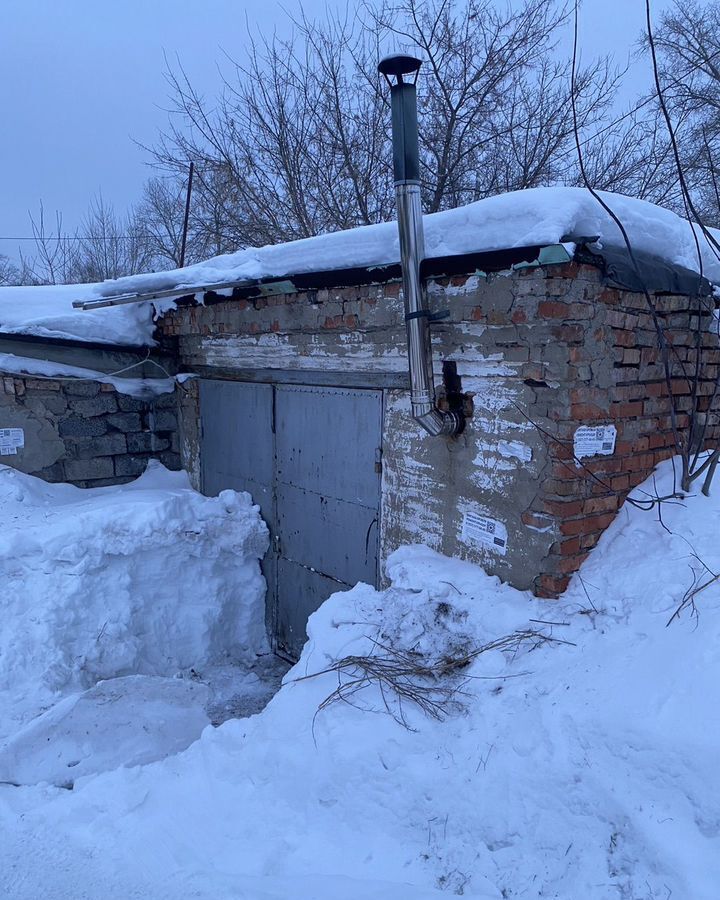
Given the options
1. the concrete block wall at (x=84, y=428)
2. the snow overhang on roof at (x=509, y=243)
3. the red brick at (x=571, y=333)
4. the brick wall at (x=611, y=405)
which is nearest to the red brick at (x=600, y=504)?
the brick wall at (x=611, y=405)

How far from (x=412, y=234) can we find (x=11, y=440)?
11.4 feet

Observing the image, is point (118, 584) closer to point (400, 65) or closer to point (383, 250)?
point (383, 250)

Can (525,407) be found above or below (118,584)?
above

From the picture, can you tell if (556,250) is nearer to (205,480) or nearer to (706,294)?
(706,294)

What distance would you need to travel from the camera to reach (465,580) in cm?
325

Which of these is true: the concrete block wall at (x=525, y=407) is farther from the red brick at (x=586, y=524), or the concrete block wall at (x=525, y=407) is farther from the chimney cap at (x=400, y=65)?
the chimney cap at (x=400, y=65)

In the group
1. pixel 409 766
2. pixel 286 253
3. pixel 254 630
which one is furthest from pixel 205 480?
pixel 409 766

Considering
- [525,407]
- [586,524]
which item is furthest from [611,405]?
[586,524]

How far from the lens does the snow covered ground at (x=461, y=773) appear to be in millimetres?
2068

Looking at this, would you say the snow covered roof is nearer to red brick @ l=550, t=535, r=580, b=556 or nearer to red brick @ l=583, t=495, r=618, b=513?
red brick @ l=583, t=495, r=618, b=513

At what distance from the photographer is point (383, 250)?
3.45 m

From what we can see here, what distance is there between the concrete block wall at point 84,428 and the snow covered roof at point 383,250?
0.44 m

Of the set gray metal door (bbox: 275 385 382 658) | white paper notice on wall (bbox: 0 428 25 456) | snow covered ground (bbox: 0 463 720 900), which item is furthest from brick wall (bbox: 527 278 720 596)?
A: white paper notice on wall (bbox: 0 428 25 456)

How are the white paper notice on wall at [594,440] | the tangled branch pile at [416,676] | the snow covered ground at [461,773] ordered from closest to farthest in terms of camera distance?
1. the snow covered ground at [461,773]
2. the tangled branch pile at [416,676]
3. the white paper notice on wall at [594,440]
